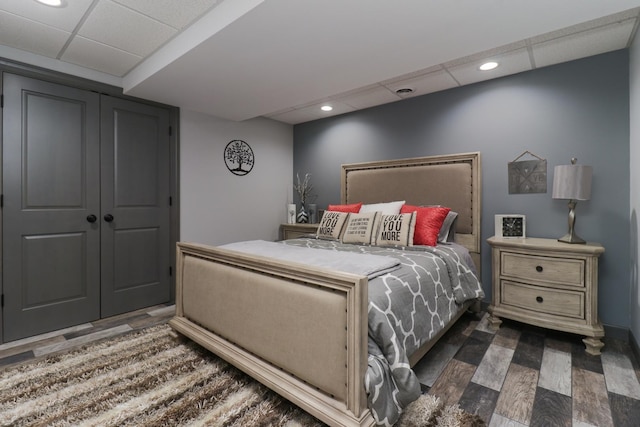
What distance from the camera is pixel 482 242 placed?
308 cm

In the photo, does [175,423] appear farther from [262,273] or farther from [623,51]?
[623,51]

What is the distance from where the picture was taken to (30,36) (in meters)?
2.29

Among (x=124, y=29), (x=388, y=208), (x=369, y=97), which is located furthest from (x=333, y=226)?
(x=124, y=29)

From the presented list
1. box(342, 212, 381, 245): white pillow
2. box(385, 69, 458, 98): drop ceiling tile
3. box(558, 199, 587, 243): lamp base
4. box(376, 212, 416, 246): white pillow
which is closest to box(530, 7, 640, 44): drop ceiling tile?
box(385, 69, 458, 98): drop ceiling tile

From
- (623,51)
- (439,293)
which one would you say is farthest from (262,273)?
(623,51)

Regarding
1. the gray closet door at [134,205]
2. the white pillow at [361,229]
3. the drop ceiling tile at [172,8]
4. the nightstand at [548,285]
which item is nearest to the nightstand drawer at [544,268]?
the nightstand at [548,285]

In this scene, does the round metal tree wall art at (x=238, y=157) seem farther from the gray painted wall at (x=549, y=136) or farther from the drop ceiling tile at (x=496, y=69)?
the drop ceiling tile at (x=496, y=69)

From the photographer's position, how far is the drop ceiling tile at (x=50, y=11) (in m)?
1.93

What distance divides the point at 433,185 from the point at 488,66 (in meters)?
1.21

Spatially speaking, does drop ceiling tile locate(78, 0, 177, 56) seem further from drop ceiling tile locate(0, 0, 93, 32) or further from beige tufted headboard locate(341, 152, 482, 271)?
beige tufted headboard locate(341, 152, 482, 271)

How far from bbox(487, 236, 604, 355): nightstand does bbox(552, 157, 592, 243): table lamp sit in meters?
0.21

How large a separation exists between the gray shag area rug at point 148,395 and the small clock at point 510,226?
6.05 feet

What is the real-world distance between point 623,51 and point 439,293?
8.04 ft

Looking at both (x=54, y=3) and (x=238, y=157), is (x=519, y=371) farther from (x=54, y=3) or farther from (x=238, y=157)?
(x=54, y=3)
